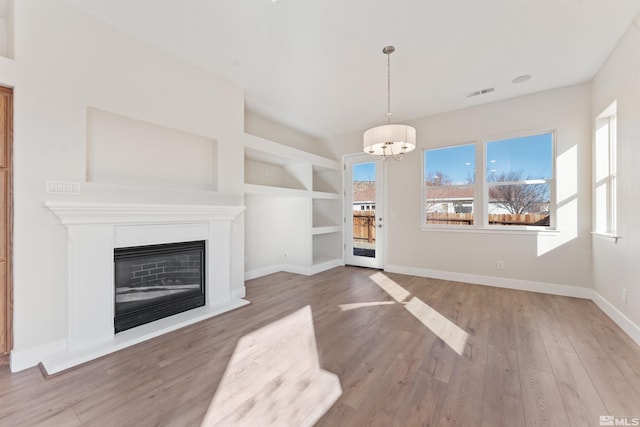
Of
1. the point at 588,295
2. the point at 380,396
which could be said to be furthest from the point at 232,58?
the point at 588,295

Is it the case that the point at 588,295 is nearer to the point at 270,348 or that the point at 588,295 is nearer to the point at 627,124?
the point at 627,124

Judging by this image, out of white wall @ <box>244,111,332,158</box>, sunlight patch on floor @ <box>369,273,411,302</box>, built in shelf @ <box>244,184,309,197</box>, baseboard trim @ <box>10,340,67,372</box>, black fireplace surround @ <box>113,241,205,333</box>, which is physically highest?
white wall @ <box>244,111,332,158</box>

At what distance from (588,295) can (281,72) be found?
17.2ft

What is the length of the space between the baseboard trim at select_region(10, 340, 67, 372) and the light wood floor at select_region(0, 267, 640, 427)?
81mm

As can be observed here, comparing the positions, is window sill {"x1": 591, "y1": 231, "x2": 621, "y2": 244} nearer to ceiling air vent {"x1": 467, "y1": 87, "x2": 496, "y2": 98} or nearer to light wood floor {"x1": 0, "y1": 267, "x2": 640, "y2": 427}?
light wood floor {"x1": 0, "y1": 267, "x2": 640, "y2": 427}

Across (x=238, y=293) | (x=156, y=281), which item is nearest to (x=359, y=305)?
(x=238, y=293)

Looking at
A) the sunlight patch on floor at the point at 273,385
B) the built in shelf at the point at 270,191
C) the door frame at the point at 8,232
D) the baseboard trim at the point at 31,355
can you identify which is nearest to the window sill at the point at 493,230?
the built in shelf at the point at 270,191

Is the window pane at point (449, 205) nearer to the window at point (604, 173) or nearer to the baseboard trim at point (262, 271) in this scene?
the window at point (604, 173)

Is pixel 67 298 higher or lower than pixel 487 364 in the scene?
higher

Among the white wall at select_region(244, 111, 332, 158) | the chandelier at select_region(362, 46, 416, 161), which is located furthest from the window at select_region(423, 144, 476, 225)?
the white wall at select_region(244, 111, 332, 158)

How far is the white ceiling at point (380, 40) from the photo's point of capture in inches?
93.4

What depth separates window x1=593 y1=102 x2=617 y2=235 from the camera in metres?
3.29

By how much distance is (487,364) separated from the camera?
2127 mm

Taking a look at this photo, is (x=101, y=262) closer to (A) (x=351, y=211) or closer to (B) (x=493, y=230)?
(A) (x=351, y=211)
